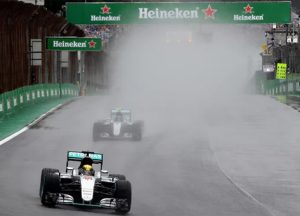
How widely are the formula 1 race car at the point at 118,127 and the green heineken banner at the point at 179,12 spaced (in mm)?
27795

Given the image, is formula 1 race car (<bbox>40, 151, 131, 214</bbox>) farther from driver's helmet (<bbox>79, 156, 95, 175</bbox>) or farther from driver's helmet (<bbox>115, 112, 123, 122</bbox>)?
driver's helmet (<bbox>115, 112, 123, 122</bbox>)

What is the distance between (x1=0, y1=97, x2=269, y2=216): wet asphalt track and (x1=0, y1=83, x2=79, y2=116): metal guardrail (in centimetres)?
177

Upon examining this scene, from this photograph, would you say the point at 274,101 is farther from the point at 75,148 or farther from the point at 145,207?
the point at 145,207

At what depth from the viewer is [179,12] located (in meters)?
57.4

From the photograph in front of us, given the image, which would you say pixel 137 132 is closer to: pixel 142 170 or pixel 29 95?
pixel 142 170

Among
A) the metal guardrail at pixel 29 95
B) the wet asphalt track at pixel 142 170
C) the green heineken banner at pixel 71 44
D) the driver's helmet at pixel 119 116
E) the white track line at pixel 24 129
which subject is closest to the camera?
the wet asphalt track at pixel 142 170

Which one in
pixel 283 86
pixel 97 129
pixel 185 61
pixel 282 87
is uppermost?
pixel 97 129

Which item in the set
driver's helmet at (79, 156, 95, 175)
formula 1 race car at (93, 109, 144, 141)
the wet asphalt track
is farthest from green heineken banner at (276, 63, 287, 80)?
driver's helmet at (79, 156, 95, 175)

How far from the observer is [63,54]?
67062 millimetres

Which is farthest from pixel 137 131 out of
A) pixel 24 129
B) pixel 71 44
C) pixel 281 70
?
pixel 281 70

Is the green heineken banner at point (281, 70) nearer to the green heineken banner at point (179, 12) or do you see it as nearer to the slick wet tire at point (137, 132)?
the green heineken banner at point (179, 12)

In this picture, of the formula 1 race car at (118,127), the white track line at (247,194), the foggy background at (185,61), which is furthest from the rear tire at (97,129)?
the foggy background at (185,61)

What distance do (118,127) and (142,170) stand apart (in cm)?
691

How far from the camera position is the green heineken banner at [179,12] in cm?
5744
